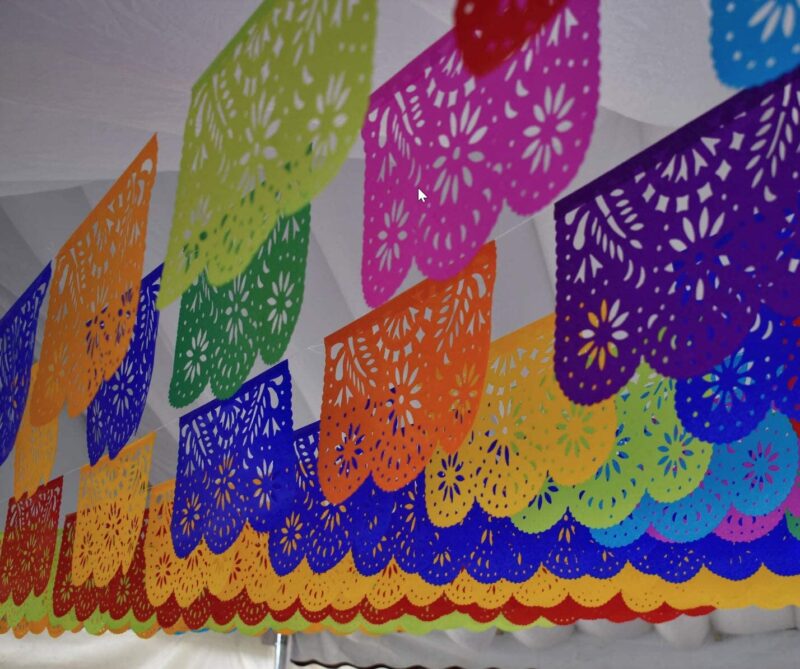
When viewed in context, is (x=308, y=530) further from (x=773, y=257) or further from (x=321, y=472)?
(x=773, y=257)

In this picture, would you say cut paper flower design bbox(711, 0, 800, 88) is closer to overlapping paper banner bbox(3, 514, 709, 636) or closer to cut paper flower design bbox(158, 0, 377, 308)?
cut paper flower design bbox(158, 0, 377, 308)

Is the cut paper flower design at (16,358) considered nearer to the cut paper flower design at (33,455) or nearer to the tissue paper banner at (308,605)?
the cut paper flower design at (33,455)

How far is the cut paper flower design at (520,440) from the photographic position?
2662 mm

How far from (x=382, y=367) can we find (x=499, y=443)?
89 centimetres

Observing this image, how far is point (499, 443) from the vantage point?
2.96m

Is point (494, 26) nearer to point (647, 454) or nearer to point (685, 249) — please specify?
point (685, 249)

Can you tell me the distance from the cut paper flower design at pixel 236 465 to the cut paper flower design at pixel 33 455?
37 cm

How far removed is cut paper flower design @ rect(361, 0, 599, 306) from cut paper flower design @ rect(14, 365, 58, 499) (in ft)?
5.84

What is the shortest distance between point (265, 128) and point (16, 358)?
170 cm

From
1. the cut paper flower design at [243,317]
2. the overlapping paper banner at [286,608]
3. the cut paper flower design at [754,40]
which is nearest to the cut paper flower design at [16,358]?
the cut paper flower design at [243,317]

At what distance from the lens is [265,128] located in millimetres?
1396

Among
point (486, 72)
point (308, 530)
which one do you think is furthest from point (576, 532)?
point (486, 72)

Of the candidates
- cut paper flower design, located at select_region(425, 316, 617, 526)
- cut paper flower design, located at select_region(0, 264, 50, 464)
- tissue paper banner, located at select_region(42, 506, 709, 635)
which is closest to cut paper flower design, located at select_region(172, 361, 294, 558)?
cut paper flower design, located at select_region(0, 264, 50, 464)

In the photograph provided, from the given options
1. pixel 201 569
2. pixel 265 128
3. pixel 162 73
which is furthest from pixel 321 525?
pixel 265 128
